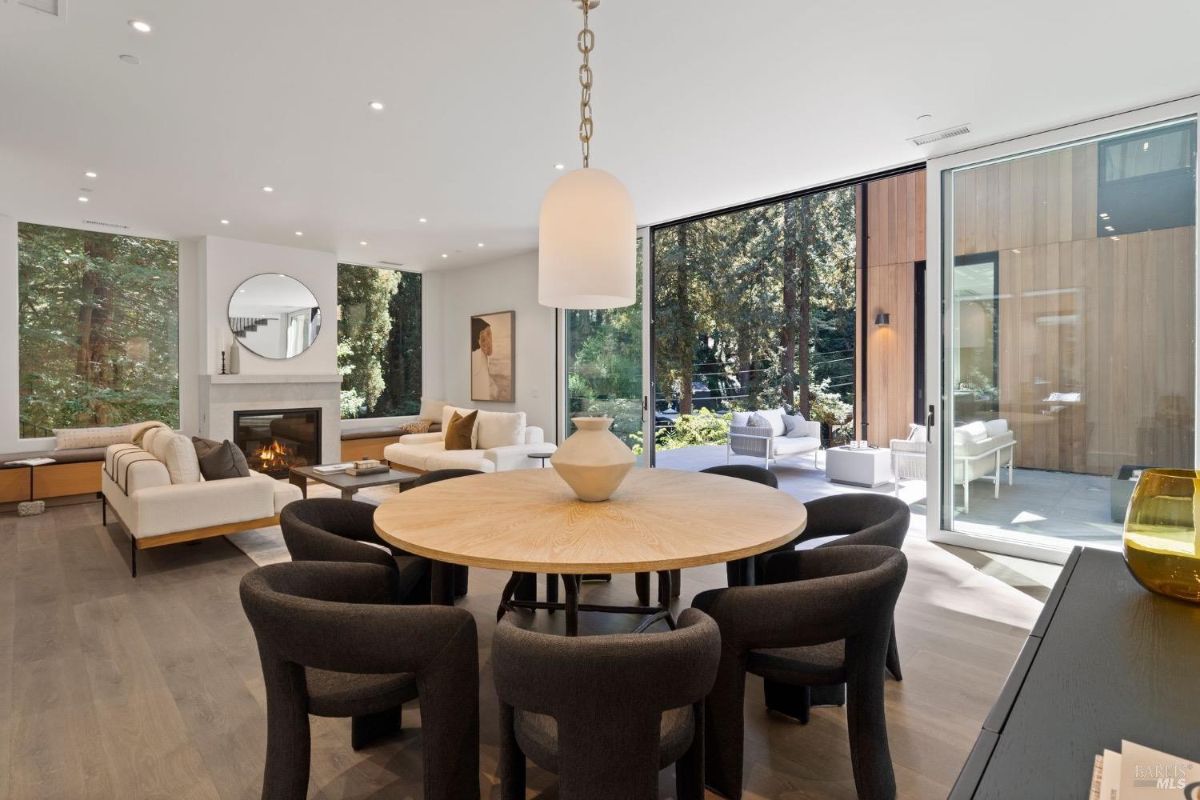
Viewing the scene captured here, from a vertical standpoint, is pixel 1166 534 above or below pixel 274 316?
below

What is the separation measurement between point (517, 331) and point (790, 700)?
232 inches

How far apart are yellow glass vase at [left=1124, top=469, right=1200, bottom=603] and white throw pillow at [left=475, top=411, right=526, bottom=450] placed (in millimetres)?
5525

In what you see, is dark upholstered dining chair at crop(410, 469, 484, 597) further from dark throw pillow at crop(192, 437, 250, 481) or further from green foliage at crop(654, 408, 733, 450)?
green foliage at crop(654, 408, 733, 450)

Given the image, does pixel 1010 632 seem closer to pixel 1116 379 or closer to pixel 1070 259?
pixel 1116 379

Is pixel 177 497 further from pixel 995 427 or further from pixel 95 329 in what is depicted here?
pixel 995 427

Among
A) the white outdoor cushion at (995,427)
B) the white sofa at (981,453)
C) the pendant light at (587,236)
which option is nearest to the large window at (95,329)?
the pendant light at (587,236)

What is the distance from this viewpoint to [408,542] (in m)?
1.65

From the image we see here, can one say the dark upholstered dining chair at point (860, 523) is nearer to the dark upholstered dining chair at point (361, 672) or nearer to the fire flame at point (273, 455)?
the dark upholstered dining chair at point (361, 672)

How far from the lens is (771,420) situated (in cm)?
682

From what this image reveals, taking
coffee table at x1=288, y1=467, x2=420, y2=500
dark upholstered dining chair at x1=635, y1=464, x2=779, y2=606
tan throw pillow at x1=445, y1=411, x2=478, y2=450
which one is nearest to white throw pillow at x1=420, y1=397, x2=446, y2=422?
tan throw pillow at x1=445, y1=411, x2=478, y2=450

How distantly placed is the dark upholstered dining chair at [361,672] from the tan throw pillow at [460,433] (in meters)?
4.76

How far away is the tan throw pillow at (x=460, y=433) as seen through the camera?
20.6 feet

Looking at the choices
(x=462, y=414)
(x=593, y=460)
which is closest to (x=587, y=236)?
(x=593, y=460)

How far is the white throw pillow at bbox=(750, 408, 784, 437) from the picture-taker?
676 cm
